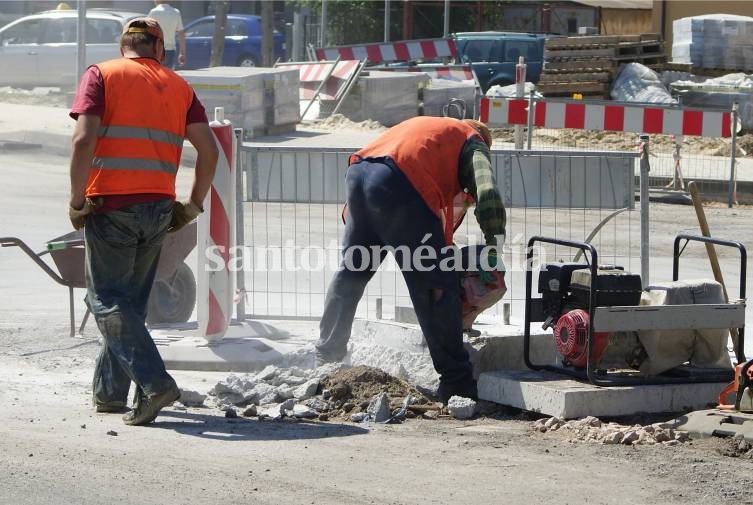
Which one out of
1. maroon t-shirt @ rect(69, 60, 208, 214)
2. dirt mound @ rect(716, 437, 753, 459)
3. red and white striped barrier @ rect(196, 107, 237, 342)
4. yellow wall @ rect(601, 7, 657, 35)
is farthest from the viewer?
yellow wall @ rect(601, 7, 657, 35)

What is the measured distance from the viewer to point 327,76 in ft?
77.5

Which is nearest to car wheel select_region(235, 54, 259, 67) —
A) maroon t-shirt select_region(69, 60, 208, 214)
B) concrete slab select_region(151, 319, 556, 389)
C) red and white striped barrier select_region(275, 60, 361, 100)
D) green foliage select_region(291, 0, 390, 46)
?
green foliage select_region(291, 0, 390, 46)

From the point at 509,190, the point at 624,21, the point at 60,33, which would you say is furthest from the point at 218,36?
the point at 509,190

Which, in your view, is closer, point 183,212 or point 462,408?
point 183,212

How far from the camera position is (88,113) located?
5.79 metres

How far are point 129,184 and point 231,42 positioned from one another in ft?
97.6

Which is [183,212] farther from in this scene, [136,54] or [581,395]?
[581,395]

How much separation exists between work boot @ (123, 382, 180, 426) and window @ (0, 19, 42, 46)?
23.1m

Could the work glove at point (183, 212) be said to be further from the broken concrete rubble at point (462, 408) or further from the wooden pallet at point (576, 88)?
the wooden pallet at point (576, 88)

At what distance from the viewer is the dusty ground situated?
4945 millimetres

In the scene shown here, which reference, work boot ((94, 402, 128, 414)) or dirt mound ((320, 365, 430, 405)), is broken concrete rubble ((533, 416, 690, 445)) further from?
work boot ((94, 402, 128, 414))

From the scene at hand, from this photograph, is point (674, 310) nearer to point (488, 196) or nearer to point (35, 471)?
point (488, 196)

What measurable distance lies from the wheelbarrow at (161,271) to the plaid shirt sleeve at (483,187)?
2.26 meters

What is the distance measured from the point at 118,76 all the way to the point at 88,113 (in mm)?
235
